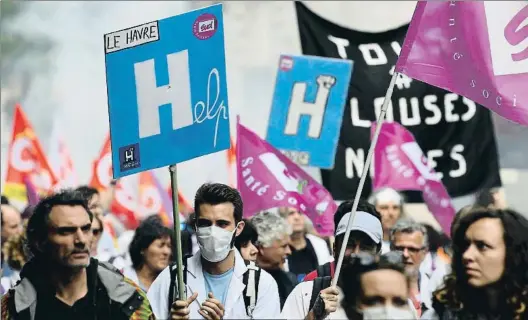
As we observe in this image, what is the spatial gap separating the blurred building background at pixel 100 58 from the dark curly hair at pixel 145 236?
8.62 meters

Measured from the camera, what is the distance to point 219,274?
232 inches

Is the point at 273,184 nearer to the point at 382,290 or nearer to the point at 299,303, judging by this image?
the point at 299,303

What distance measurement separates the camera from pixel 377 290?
14.9 feet

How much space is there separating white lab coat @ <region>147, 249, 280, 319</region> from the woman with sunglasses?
1.18m

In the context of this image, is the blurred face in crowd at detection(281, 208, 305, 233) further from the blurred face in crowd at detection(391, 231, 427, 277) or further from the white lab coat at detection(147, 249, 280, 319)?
the white lab coat at detection(147, 249, 280, 319)

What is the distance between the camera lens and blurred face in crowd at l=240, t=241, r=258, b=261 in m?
7.04

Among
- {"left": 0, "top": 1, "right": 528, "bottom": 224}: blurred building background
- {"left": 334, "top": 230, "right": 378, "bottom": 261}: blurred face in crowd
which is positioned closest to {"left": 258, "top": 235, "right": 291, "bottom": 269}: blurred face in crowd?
{"left": 334, "top": 230, "right": 378, "bottom": 261}: blurred face in crowd

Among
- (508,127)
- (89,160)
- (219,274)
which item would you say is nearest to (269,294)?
→ (219,274)

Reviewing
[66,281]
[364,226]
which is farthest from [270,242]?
[66,281]

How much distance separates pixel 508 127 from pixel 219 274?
42.3 ft

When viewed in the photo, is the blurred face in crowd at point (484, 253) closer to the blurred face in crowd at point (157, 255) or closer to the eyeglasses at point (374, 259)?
the eyeglasses at point (374, 259)

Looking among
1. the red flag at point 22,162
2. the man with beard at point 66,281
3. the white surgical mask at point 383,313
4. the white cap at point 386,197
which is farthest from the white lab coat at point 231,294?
the red flag at point 22,162

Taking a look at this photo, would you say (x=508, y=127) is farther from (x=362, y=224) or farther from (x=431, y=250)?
(x=362, y=224)

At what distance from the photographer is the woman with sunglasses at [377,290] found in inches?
178
